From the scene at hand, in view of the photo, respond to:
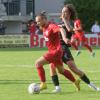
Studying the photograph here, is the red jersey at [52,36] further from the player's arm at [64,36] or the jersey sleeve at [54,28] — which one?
the player's arm at [64,36]

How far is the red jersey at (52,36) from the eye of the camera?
40.1ft

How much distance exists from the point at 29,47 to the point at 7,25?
17.3 m

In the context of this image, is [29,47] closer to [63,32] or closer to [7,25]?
[7,25]

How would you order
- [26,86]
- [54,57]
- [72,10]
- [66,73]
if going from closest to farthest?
1. [54,57]
2. [72,10]
3. [66,73]
4. [26,86]

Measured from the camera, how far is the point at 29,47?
3706cm

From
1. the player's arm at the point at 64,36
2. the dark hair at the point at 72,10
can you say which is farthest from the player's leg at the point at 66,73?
the dark hair at the point at 72,10

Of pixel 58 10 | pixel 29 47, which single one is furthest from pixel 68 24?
pixel 58 10

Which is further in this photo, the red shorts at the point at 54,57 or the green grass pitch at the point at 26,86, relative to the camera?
the red shorts at the point at 54,57

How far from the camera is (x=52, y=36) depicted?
12336 mm

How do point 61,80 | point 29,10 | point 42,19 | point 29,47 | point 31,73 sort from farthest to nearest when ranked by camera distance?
point 29,10
point 29,47
point 31,73
point 61,80
point 42,19

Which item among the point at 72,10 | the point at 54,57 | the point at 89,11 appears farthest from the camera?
the point at 89,11

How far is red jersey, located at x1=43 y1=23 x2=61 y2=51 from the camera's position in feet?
40.1

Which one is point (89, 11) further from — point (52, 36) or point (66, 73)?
point (52, 36)

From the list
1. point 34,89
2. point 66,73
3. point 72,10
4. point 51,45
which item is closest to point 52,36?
point 51,45
